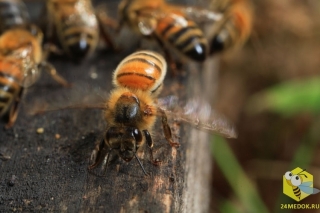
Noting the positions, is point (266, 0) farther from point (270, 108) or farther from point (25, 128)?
point (25, 128)

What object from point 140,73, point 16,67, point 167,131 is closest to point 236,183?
point 167,131

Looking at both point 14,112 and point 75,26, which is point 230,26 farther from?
point 14,112

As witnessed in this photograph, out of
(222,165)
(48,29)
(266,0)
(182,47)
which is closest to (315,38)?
(266,0)

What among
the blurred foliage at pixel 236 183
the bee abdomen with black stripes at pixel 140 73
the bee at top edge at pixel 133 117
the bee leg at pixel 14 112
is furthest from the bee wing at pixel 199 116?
the blurred foliage at pixel 236 183

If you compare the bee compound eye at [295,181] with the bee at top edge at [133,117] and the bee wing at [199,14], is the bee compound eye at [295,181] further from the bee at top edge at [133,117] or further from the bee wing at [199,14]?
the bee wing at [199,14]

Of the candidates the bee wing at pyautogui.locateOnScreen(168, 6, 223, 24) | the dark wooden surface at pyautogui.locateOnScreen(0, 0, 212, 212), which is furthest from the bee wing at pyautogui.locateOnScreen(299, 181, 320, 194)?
the bee wing at pyautogui.locateOnScreen(168, 6, 223, 24)

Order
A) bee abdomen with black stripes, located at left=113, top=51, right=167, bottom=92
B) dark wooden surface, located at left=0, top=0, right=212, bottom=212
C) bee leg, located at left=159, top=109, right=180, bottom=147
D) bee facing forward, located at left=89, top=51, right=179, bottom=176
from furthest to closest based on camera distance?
bee abdomen with black stripes, located at left=113, top=51, right=167, bottom=92 < bee leg, located at left=159, top=109, right=180, bottom=147 < bee facing forward, located at left=89, top=51, right=179, bottom=176 < dark wooden surface, located at left=0, top=0, right=212, bottom=212

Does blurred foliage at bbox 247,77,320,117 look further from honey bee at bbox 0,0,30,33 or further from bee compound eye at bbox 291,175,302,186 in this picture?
honey bee at bbox 0,0,30,33
